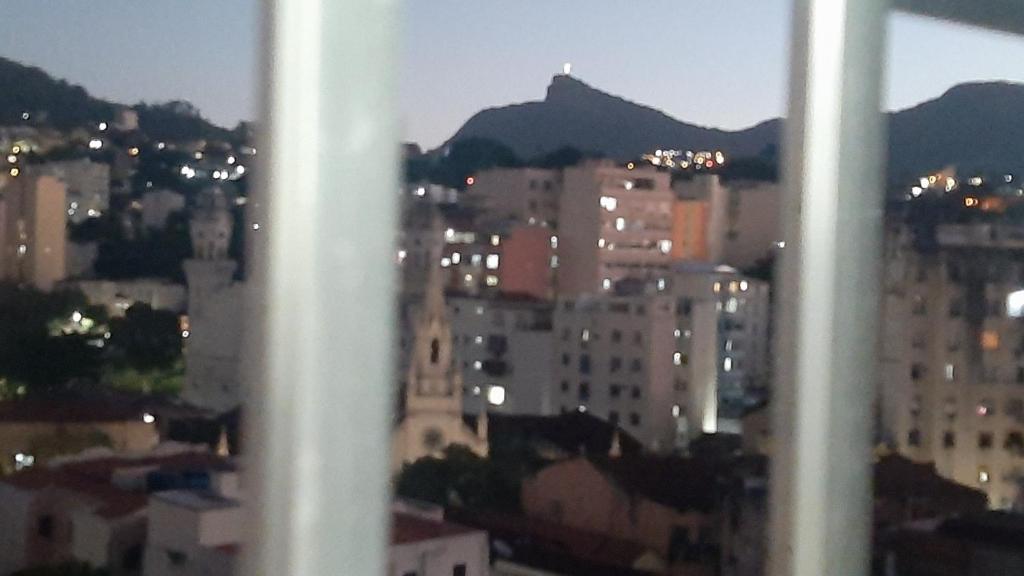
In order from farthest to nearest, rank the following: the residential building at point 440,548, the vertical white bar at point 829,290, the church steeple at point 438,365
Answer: the church steeple at point 438,365, the residential building at point 440,548, the vertical white bar at point 829,290

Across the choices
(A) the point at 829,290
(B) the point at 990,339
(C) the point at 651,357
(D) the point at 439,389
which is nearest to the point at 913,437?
(B) the point at 990,339

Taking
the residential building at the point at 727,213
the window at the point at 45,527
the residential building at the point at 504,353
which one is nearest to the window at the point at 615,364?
the residential building at the point at 504,353

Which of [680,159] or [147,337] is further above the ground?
[680,159]

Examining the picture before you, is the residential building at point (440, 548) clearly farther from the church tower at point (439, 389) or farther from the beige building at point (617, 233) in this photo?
the beige building at point (617, 233)

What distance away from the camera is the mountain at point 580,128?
6.63 ft

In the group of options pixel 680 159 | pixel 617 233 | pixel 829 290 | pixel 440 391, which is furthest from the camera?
pixel 680 159

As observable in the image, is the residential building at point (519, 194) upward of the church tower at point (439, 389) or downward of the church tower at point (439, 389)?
upward

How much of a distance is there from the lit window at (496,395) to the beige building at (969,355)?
79 centimetres

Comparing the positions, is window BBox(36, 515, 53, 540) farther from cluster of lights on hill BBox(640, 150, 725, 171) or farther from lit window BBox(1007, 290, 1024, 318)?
lit window BBox(1007, 290, 1024, 318)

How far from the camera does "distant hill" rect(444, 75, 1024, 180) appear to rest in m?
1.50

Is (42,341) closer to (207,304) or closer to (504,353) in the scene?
(207,304)

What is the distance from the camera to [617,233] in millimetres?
1941

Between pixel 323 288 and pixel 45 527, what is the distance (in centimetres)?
137

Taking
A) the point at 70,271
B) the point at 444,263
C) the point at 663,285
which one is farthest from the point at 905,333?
the point at 70,271
